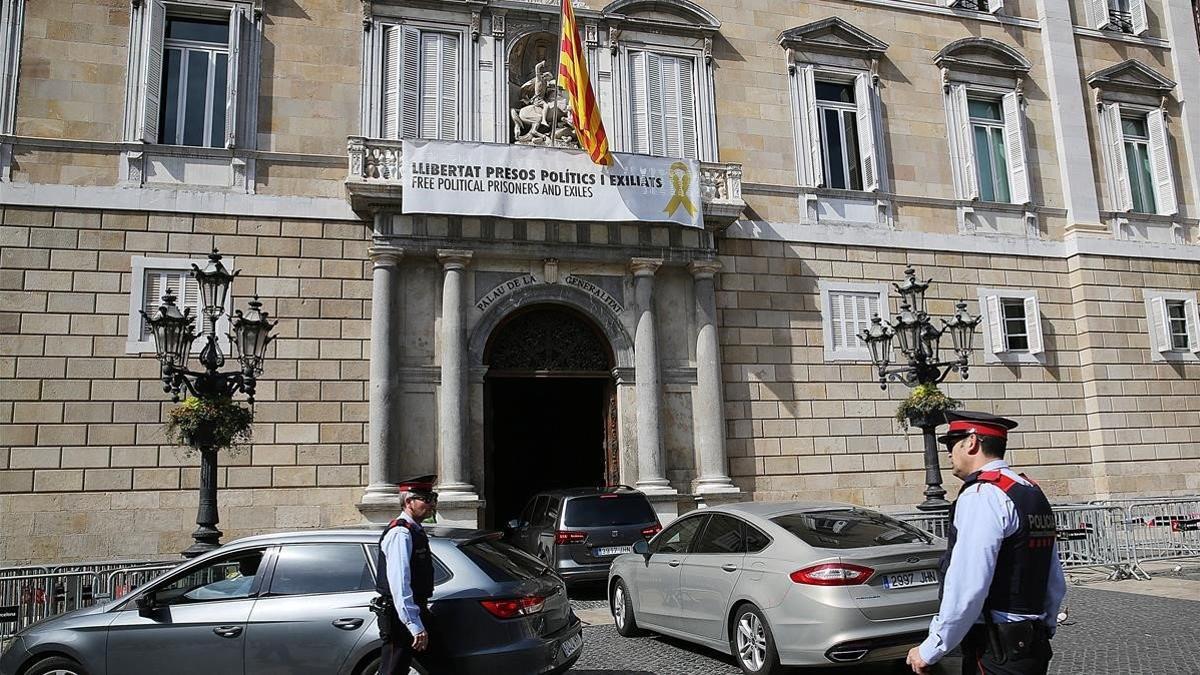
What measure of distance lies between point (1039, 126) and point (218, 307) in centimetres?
1893

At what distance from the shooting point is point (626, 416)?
17250mm

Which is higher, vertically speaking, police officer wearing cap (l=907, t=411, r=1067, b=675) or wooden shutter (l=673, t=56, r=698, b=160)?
wooden shutter (l=673, t=56, r=698, b=160)

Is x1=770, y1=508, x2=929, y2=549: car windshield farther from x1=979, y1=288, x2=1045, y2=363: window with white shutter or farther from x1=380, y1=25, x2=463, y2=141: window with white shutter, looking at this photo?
x1=979, y1=288, x2=1045, y2=363: window with white shutter

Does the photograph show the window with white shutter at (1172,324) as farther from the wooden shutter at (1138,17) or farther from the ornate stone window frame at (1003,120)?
the wooden shutter at (1138,17)

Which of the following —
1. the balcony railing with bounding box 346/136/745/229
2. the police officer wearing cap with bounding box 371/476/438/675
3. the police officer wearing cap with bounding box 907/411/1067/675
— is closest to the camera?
the police officer wearing cap with bounding box 907/411/1067/675

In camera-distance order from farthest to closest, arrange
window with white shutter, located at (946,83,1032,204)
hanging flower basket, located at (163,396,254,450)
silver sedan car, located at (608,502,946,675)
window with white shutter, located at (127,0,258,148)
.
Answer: window with white shutter, located at (946,83,1032,204) → window with white shutter, located at (127,0,258,148) → hanging flower basket, located at (163,396,254,450) → silver sedan car, located at (608,502,946,675)

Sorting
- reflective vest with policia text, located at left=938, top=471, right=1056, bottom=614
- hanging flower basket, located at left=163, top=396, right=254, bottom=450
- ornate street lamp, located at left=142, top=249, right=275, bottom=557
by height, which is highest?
ornate street lamp, located at left=142, top=249, right=275, bottom=557

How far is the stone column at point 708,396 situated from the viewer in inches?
675

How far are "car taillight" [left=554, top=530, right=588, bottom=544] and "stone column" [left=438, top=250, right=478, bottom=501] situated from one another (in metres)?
3.43

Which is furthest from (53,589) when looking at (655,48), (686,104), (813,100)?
(813,100)

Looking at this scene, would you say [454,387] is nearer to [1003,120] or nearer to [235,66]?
[235,66]

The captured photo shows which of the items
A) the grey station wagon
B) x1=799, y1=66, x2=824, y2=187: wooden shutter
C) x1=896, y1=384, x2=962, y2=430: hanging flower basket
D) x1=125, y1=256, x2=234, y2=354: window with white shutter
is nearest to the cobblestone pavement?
the grey station wagon

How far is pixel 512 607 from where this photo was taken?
644cm

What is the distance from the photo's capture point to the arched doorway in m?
17.5
